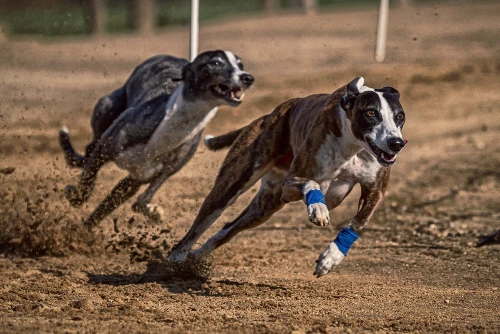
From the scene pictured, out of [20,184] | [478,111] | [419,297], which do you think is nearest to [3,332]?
[419,297]

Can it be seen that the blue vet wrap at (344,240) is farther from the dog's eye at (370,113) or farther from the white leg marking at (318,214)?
the dog's eye at (370,113)

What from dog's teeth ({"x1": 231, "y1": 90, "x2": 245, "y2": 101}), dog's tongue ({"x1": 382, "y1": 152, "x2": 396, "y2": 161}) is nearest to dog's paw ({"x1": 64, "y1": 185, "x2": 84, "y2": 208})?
dog's teeth ({"x1": 231, "y1": 90, "x2": 245, "y2": 101})

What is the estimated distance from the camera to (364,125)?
5262 millimetres

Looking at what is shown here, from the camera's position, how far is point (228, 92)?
698 cm

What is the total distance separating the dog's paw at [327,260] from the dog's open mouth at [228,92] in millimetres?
1942

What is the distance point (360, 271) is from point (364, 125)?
4.86 feet

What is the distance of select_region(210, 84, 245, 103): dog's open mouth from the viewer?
6.94 metres

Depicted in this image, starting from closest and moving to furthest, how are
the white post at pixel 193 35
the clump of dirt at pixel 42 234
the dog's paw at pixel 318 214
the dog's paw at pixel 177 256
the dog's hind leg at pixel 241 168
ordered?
the dog's paw at pixel 318 214
the dog's hind leg at pixel 241 168
the dog's paw at pixel 177 256
the clump of dirt at pixel 42 234
the white post at pixel 193 35

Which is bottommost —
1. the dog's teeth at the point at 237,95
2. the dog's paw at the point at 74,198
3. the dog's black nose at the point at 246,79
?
the dog's paw at the point at 74,198

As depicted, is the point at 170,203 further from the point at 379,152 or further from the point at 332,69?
the point at 332,69

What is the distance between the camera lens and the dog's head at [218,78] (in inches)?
273

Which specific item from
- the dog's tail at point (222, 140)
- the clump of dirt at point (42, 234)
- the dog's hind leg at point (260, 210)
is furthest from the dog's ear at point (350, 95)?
the clump of dirt at point (42, 234)

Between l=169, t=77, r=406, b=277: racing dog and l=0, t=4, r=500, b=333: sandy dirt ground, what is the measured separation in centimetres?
39

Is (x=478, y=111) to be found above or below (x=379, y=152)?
below
